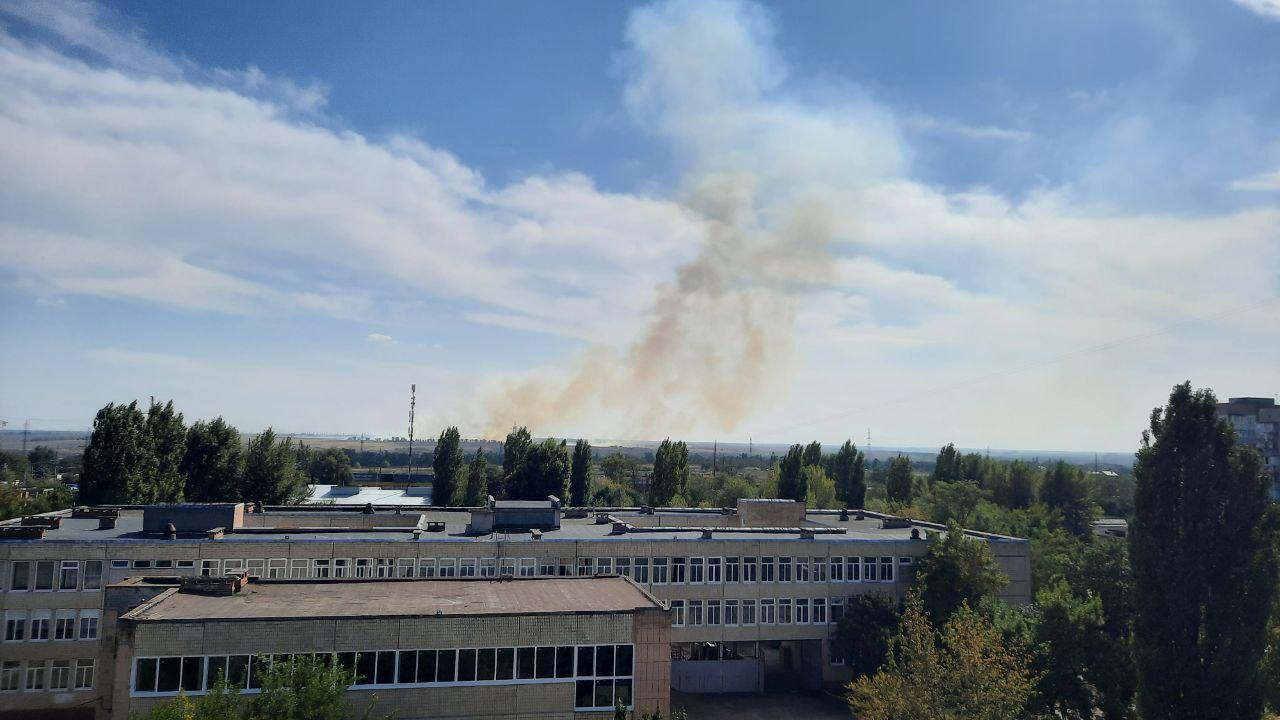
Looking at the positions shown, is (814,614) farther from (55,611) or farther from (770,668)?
(55,611)

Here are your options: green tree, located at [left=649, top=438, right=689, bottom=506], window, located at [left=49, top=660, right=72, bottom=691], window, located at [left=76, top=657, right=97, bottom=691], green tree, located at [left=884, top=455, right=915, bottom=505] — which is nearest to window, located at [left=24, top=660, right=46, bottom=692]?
window, located at [left=49, top=660, right=72, bottom=691]

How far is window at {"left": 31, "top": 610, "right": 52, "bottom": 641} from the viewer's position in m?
39.5

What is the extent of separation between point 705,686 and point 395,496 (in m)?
58.8

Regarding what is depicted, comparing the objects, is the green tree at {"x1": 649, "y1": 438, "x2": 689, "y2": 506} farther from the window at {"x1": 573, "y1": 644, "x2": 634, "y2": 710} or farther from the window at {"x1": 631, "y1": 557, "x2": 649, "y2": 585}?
the window at {"x1": 573, "y1": 644, "x2": 634, "y2": 710}

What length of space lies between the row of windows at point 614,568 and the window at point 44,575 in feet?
23.2

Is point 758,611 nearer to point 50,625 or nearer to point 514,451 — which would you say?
point 50,625

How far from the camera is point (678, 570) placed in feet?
152

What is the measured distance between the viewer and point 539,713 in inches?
997

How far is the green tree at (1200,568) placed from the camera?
31109 mm

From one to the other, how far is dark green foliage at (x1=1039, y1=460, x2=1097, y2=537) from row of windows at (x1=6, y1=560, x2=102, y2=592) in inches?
3808

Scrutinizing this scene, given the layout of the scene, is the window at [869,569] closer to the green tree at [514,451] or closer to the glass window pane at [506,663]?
the glass window pane at [506,663]

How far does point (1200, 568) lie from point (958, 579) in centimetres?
1397

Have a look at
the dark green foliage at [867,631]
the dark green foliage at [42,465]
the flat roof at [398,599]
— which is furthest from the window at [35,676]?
the dark green foliage at [42,465]

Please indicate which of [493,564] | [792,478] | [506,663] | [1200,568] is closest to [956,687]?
[1200,568]
